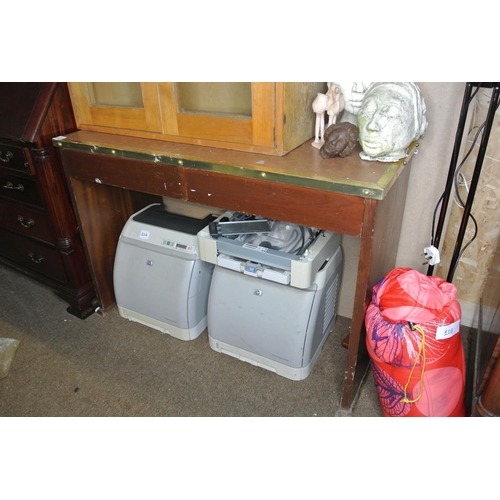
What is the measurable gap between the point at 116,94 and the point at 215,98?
0.41 m

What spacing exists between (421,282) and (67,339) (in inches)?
55.9

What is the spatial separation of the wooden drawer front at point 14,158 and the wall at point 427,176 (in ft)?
4.11

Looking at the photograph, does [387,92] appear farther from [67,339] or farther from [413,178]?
[67,339]

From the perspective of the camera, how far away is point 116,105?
145 centimetres

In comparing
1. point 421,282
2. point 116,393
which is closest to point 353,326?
point 421,282

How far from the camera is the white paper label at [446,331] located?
1120 mm

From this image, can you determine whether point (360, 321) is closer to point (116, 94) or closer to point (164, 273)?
point (164, 273)

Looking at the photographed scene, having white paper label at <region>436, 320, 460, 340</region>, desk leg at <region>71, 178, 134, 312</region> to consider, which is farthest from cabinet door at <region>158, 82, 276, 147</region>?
white paper label at <region>436, 320, 460, 340</region>

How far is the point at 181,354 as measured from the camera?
1641 millimetres

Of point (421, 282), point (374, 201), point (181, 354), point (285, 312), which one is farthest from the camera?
point (181, 354)

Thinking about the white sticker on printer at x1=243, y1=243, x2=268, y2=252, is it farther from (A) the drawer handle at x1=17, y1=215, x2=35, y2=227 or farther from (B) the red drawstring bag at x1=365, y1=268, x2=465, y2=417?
(A) the drawer handle at x1=17, y1=215, x2=35, y2=227

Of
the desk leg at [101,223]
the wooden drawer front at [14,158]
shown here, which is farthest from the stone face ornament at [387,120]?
the wooden drawer front at [14,158]

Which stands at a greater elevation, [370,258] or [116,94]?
[116,94]

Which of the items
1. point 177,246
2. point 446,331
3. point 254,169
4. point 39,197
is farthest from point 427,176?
point 39,197
